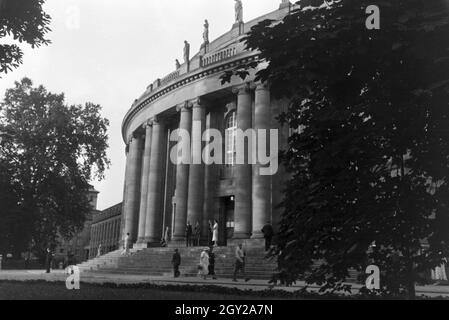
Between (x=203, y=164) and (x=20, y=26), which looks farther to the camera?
(x=203, y=164)

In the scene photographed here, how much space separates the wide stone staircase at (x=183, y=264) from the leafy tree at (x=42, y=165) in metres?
9.87

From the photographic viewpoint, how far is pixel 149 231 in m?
39.8

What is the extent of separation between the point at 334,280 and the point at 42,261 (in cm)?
5220

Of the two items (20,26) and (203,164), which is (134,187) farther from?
(20,26)

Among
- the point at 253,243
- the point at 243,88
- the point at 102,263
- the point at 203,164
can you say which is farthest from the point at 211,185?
the point at 102,263

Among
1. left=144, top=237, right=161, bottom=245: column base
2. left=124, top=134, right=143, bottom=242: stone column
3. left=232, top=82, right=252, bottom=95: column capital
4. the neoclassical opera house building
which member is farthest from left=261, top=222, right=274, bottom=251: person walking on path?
left=124, top=134, right=143, bottom=242: stone column

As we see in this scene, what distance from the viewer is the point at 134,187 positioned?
47781 mm

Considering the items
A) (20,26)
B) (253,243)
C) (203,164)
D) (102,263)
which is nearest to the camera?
(20,26)

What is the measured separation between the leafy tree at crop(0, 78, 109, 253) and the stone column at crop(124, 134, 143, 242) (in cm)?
410

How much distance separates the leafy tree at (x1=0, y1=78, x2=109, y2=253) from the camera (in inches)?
1652

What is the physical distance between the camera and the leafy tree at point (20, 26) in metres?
15.1

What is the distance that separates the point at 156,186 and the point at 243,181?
10753mm

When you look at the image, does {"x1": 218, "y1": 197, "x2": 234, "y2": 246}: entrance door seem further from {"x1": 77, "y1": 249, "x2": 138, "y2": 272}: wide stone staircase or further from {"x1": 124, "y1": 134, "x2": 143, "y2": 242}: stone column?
{"x1": 124, "y1": 134, "x2": 143, "y2": 242}: stone column
